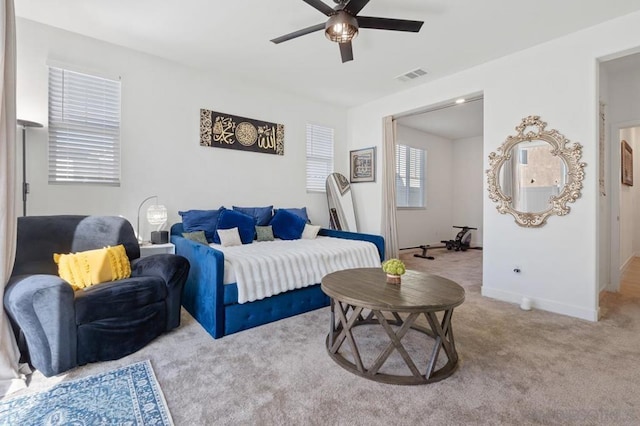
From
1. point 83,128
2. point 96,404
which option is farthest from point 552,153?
point 83,128

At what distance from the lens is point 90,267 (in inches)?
87.4

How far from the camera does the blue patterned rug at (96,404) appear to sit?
4.78 feet

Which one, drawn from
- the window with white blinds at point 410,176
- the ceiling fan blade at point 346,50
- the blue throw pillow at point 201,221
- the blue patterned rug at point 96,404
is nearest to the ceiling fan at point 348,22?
the ceiling fan blade at point 346,50

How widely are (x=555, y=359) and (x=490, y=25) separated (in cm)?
288

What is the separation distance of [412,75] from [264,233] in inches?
113

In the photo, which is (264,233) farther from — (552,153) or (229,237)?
(552,153)

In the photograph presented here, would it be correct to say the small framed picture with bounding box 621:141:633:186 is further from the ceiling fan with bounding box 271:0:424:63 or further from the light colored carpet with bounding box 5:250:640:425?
the ceiling fan with bounding box 271:0:424:63

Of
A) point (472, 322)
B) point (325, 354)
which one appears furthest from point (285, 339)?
point (472, 322)

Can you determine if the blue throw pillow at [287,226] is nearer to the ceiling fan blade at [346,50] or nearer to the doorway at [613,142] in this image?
the ceiling fan blade at [346,50]

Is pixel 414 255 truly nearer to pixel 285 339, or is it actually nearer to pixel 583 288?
pixel 583 288

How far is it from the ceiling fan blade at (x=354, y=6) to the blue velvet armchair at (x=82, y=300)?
2302 mm

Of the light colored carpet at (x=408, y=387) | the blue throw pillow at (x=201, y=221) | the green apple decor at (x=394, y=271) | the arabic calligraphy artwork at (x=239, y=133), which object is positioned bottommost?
the light colored carpet at (x=408, y=387)

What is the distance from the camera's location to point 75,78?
3010mm

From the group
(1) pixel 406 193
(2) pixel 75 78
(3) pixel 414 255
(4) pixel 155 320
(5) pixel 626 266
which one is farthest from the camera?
(1) pixel 406 193
